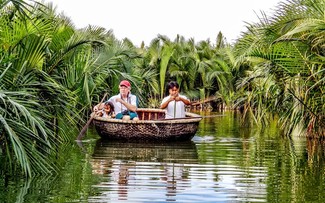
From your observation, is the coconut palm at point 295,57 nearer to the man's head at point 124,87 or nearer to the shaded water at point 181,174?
the shaded water at point 181,174

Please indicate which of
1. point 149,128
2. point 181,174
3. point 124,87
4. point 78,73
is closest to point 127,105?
point 124,87

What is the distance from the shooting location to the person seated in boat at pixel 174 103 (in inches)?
655

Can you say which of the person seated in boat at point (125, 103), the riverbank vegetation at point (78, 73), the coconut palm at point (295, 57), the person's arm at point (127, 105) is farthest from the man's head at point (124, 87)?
the coconut palm at point (295, 57)

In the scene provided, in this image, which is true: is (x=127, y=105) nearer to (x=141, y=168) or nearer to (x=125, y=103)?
(x=125, y=103)

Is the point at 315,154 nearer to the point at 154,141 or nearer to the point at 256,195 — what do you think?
the point at 154,141

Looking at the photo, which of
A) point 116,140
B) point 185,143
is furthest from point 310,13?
point 116,140

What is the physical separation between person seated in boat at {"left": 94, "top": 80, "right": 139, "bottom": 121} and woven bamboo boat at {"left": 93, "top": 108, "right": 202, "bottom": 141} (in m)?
0.32

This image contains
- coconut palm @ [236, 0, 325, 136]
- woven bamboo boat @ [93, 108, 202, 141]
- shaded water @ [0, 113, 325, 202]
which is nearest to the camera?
shaded water @ [0, 113, 325, 202]

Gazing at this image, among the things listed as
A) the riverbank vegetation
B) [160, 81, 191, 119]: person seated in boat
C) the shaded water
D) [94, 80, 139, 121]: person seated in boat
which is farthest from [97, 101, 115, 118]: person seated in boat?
[160, 81, 191, 119]: person seated in boat

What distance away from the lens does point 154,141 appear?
16.0 meters

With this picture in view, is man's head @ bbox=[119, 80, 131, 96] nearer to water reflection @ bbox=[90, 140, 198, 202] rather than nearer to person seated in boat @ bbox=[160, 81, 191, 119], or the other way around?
person seated in boat @ bbox=[160, 81, 191, 119]

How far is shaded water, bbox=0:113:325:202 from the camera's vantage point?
800 centimetres

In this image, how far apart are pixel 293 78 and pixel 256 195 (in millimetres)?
7230

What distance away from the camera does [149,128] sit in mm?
15898
